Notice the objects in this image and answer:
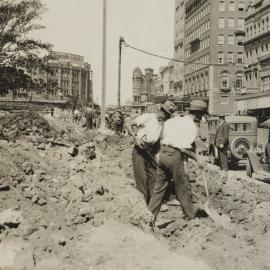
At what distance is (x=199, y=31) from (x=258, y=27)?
1250 inches

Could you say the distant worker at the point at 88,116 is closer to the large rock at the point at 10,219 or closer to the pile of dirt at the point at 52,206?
the pile of dirt at the point at 52,206

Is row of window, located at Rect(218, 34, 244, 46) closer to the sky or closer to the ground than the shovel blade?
closer to the sky

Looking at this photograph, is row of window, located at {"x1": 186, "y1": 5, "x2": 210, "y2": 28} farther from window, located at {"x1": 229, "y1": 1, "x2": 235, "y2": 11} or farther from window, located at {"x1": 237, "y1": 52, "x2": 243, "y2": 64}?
window, located at {"x1": 237, "y1": 52, "x2": 243, "y2": 64}

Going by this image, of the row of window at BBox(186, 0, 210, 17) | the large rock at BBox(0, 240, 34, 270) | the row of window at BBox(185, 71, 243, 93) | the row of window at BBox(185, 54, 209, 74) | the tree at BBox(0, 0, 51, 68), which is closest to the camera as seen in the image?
the large rock at BBox(0, 240, 34, 270)

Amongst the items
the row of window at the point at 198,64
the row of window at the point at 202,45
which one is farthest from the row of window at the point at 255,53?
the row of window at the point at 202,45

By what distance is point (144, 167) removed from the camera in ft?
29.3

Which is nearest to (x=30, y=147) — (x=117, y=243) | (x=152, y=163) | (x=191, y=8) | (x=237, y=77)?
(x=152, y=163)

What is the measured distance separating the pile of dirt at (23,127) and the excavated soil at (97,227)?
180cm

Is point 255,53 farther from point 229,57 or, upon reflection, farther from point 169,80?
point 169,80

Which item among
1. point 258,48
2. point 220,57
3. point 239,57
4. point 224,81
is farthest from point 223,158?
point 239,57

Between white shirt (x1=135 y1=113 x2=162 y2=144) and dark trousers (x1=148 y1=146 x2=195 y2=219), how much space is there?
994mm

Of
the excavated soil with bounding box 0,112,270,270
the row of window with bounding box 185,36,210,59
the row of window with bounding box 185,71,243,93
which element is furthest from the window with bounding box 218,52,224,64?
the excavated soil with bounding box 0,112,270,270

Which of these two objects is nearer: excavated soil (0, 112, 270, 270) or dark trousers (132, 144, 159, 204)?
excavated soil (0, 112, 270, 270)

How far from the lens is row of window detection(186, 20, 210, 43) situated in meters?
85.2
